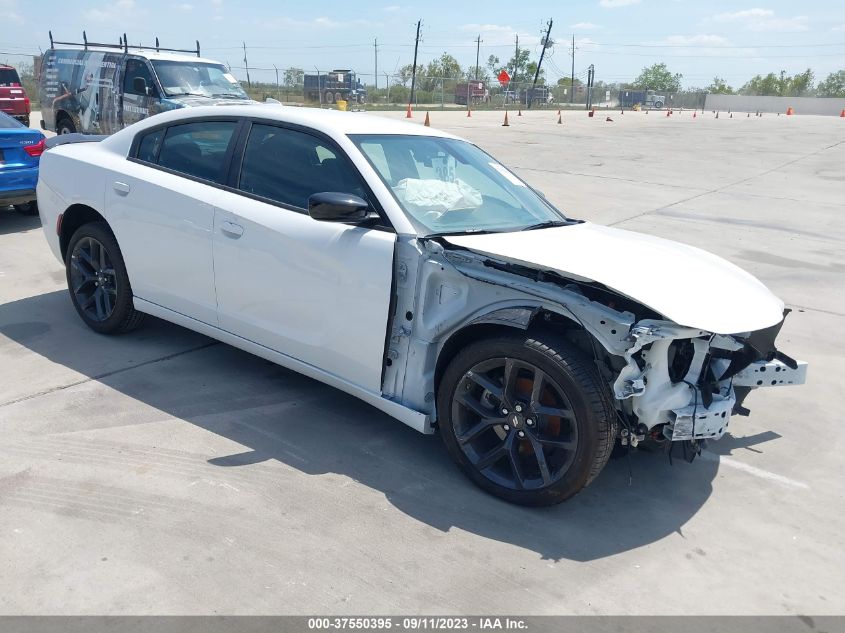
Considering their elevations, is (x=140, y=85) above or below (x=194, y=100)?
above

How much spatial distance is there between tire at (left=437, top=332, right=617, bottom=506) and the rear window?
1991 centimetres

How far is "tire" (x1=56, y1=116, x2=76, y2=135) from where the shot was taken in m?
13.9

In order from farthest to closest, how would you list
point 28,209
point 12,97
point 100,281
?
point 12,97
point 28,209
point 100,281

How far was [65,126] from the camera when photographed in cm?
1402

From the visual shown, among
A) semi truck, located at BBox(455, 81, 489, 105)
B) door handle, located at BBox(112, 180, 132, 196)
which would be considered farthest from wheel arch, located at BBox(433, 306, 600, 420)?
semi truck, located at BBox(455, 81, 489, 105)

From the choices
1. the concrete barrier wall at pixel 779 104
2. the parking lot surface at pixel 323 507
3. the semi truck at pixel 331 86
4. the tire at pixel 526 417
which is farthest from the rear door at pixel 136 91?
the concrete barrier wall at pixel 779 104

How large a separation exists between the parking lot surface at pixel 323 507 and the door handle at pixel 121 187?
3.58ft

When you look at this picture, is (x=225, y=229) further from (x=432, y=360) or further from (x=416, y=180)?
(x=432, y=360)

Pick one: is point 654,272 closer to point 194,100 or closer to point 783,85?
point 194,100

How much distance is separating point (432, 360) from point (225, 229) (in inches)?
59.0

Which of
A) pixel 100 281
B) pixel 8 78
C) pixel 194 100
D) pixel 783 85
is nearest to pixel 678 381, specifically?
pixel 100 281

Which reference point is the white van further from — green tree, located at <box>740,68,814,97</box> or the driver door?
green tree, located at <box>740,68,814,97</box>

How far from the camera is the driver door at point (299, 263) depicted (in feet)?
12.1

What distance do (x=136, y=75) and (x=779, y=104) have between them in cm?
8034
